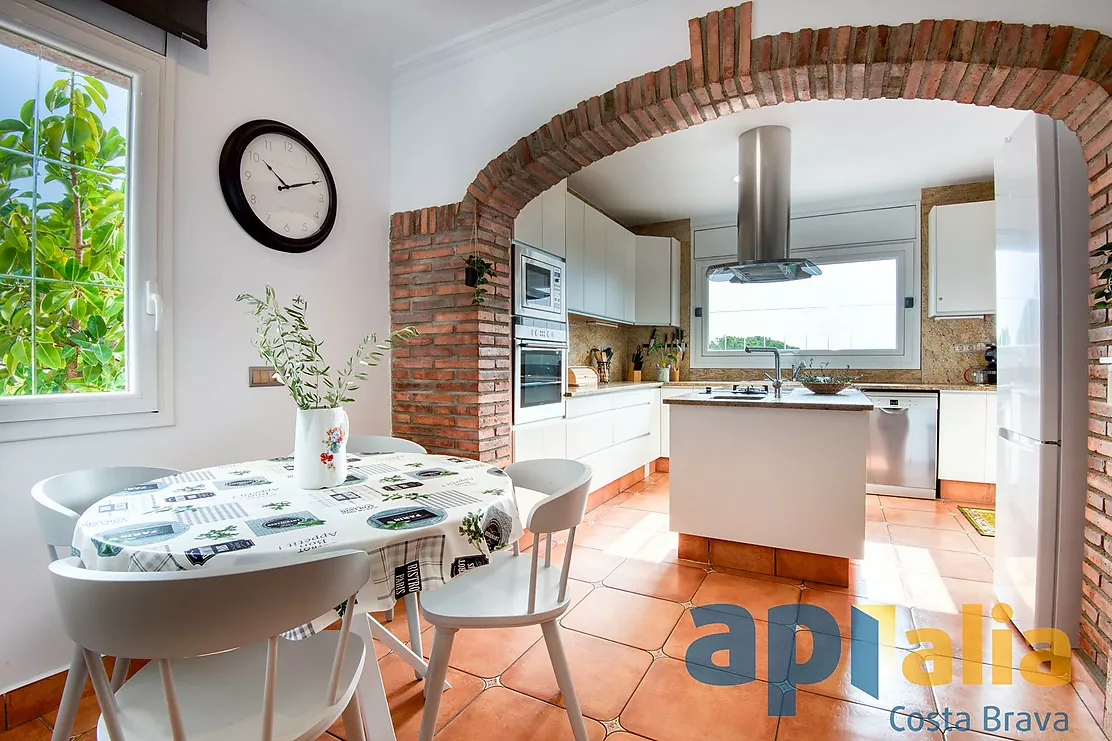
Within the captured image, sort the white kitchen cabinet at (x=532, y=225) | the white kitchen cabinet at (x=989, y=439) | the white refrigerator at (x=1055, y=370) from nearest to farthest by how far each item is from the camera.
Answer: the white refrigerator at (x=1055, y=370), the white kitchen cabinet at (x=532, y=225), the white kitchen cabinet at (x=989, y=439)

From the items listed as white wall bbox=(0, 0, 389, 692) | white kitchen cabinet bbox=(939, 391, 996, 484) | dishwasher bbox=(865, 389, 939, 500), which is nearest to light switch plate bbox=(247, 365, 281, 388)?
white wall bbox=(0, 0, 389, 692)

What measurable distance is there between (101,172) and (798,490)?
331cm

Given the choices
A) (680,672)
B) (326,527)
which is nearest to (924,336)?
(680,672)

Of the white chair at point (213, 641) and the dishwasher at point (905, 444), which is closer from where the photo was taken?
the white chair at point (213, 641)

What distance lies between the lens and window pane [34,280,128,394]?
6.17 feet

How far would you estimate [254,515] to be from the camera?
1289mm

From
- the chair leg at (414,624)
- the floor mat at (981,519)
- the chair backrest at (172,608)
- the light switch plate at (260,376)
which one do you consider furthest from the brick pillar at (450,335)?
the floor mat at (981,519)

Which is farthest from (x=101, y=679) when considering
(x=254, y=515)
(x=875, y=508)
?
(x=875, y=508)

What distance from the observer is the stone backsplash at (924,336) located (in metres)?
4.61

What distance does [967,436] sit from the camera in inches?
166

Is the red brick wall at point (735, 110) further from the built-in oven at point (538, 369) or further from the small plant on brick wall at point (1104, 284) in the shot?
the built-in oven at point (538, 369)

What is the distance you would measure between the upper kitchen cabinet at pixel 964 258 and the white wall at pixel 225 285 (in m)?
4.40

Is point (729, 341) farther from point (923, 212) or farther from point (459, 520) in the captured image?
point (459, 520)

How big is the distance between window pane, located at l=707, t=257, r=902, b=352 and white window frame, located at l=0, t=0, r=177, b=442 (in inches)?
186
